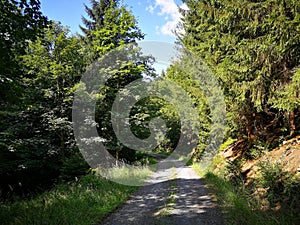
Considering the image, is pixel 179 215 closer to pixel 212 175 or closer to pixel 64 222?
pixel 64 222

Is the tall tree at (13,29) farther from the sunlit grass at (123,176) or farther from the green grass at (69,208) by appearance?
the sunlit grass at (123,176)

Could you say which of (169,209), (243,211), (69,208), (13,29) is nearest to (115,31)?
(13,29)

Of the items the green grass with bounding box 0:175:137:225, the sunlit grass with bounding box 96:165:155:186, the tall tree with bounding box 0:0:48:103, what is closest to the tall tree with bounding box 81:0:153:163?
the sunlit grass with bounding box 96:165:155:186

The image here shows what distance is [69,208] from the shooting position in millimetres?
5820

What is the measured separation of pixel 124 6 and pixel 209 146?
1028 cm

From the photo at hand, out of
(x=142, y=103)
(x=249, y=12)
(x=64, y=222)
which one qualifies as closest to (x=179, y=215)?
(x=64, y=222)

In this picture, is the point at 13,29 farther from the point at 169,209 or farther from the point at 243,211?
the point at 243,211

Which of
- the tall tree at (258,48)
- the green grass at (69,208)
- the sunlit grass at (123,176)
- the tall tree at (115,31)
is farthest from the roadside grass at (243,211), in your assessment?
the tall tree at (115,31)

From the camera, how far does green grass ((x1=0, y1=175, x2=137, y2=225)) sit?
4.96 metres

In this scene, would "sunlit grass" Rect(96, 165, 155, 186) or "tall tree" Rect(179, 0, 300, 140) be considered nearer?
"tall tree" Rect(179, 0, 300, 140)

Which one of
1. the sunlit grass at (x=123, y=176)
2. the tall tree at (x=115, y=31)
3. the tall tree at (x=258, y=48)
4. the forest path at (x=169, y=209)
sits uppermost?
the tall tree at (x=115, y=31)

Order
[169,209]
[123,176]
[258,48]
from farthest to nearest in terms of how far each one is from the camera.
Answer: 1. [123,176]
2. [258,48]
3. [169,209]

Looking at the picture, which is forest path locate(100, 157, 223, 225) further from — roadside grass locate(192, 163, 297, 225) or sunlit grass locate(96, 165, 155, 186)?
sunlit grass locate(96, 165, 155, 186)

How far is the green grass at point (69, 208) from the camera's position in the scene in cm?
496
